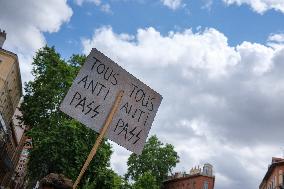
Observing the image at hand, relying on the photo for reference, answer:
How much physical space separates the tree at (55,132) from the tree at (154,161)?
1075 inches

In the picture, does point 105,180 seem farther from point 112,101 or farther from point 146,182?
point 112,101

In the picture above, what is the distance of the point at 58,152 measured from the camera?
2941 centimetres

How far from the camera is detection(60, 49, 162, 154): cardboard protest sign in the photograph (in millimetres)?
4684

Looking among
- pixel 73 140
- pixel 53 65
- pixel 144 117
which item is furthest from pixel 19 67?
pixel 144 117

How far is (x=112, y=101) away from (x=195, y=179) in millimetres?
67758

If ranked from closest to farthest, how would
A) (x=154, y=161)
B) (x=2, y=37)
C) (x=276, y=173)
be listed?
(x=2, y=37) < (x=276, y=173) < (x=154, y=161)

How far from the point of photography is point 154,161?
6200 cm

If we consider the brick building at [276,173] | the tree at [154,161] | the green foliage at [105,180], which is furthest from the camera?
the tree at [154,161]

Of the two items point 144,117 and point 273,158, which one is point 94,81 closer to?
point 144,117

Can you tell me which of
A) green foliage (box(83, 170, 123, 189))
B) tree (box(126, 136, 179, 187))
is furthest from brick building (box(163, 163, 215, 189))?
green foliage (box(83, 170, 123, 189))

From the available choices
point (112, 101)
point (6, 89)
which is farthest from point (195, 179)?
point (112, 101)

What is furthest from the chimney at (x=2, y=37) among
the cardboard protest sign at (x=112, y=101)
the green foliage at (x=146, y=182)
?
the cardboard protest sign at (x=112, y=101)

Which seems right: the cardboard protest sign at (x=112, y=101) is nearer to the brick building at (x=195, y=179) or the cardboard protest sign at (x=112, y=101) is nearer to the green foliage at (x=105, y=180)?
the green foliage at (x=105, y=180)

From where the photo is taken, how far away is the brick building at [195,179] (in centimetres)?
6850
